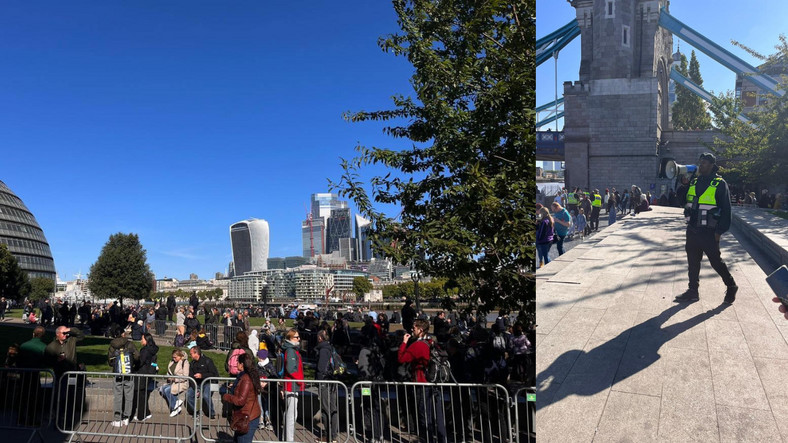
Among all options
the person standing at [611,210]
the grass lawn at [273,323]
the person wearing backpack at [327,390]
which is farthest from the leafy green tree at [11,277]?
the person standing at [611,210]

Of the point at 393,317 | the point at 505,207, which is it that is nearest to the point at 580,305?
the point at 505,207

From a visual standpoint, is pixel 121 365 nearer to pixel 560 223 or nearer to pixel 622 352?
pixel 560 223

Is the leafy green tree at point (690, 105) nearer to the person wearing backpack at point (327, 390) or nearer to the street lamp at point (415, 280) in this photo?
the street lamp at point (415, 280)

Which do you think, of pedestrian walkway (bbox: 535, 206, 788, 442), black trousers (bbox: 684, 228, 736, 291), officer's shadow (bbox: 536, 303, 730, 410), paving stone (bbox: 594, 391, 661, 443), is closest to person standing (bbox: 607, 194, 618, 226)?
pedestrian walkway (bbox: 535, 206, 788, 442)

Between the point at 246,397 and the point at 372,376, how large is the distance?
2.96 feet

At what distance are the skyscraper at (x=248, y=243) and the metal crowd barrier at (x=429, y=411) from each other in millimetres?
1130

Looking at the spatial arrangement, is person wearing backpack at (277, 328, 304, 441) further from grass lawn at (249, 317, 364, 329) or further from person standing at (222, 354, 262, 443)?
person standing at (222, 354, 262, 443)

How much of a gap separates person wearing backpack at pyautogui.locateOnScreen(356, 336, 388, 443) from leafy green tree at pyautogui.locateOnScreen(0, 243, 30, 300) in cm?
208

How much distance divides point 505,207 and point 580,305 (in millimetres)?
1326

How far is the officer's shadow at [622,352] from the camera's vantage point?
5.43 feet

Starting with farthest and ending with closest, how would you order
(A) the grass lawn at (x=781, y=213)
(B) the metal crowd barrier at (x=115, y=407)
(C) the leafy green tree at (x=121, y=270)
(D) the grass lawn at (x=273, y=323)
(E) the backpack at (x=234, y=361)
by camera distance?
1. (D) the grass lawn at (x=273, y=323)
2. (E) the backpack at (x=234, y=361)
3. (C) the leafy green tree at (x=121, y=270)
4. (B) the metal crowd barrier at (x=115, y=407)
5. (A) the grass lawn at (x=781, y=213)

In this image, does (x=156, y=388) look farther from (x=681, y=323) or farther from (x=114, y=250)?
(x=681, y=323)

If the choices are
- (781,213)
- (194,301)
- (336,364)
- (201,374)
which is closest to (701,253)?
(781,213)

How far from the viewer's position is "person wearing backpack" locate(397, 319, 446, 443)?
11.1 feet
